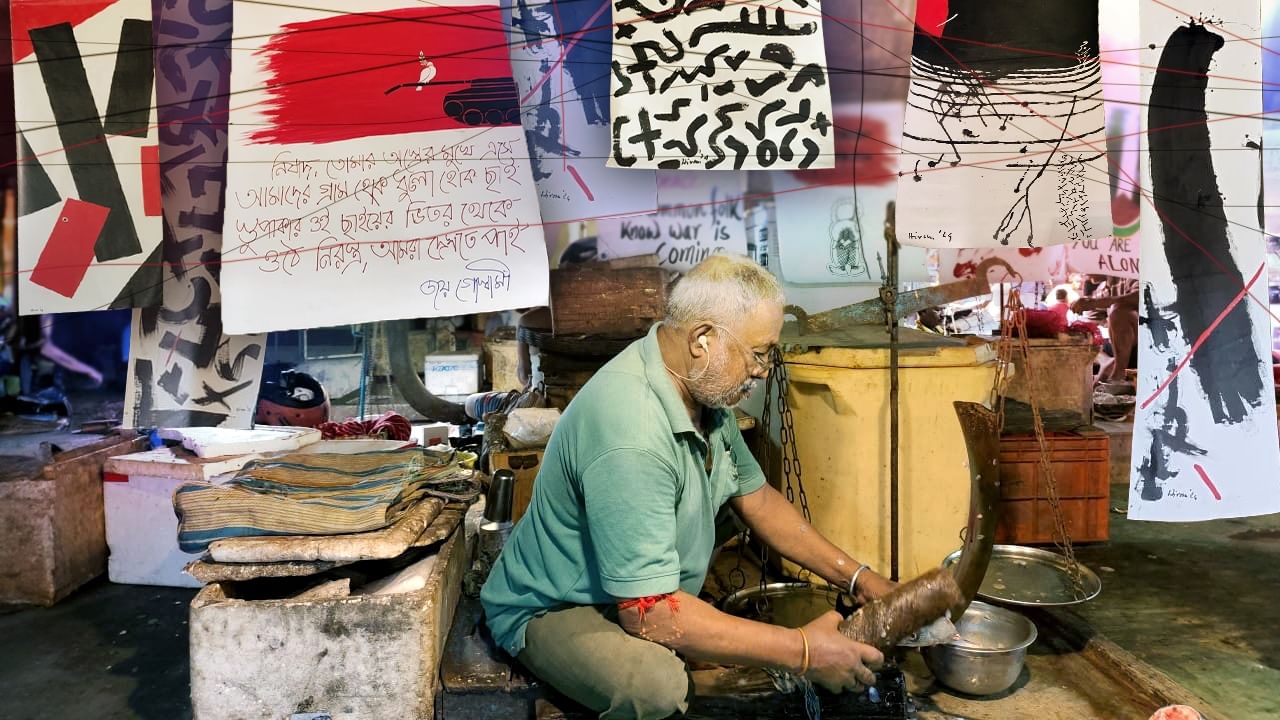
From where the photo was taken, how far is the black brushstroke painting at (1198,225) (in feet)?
11.2

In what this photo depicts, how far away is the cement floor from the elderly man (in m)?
1.68

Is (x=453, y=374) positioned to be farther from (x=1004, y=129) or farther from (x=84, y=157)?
(x=1004, y=129)

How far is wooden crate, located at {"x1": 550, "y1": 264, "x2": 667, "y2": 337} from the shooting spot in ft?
12.2

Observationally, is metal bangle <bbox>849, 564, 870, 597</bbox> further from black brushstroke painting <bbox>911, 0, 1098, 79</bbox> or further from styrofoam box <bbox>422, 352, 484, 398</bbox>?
styrofoam box <bbox>422, 352, 484, 398</bbox>

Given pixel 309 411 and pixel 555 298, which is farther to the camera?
pixel 309 411

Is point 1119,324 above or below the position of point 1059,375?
above

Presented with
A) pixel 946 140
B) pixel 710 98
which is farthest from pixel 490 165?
pixel 946 140

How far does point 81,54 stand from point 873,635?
3894 mm

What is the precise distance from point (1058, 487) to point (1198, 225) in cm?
171

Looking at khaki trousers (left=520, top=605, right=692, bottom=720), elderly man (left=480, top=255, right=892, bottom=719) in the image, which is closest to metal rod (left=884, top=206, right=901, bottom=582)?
elderly man (left=480, top=255, right=892, bottom=719)

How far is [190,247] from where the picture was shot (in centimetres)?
342

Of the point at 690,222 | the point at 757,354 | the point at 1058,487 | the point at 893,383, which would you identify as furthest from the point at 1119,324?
the point at 757,354

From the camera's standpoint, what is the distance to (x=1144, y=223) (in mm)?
3428

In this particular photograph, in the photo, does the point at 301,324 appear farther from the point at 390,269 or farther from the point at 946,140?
the point at 946,140
